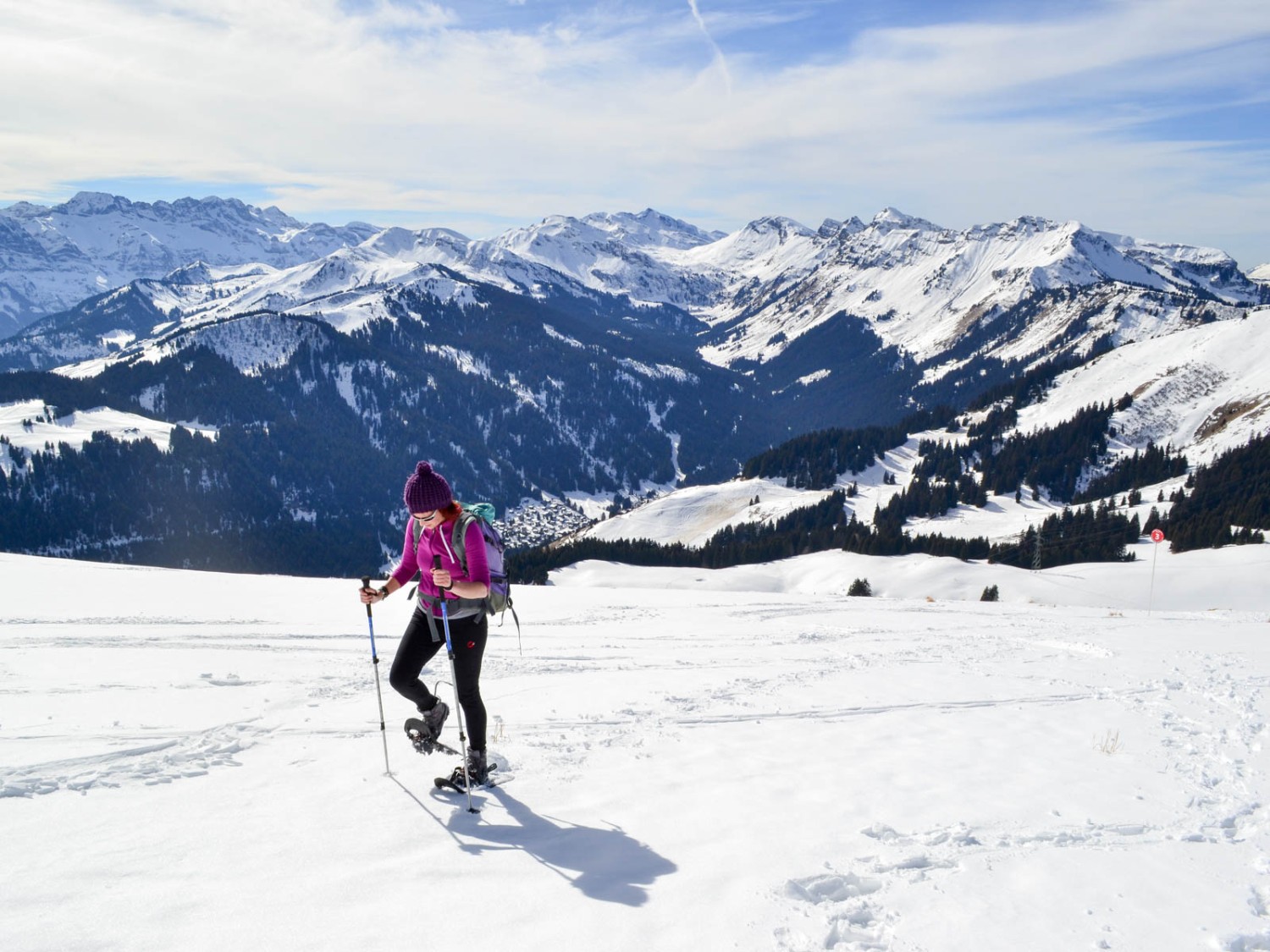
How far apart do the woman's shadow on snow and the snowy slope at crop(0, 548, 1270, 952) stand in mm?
30

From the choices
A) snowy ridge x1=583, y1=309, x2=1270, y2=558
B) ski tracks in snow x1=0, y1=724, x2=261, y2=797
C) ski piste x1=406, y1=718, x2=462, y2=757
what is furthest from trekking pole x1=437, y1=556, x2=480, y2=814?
snowy ridge x1=583, y1=309, x2=1270, y2=558

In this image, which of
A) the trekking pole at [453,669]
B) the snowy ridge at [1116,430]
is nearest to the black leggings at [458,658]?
the trekking pole at [453,669]

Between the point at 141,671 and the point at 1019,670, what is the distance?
51.0 feet

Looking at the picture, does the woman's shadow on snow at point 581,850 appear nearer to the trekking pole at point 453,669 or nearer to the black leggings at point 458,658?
the trekking pole at point 453,669

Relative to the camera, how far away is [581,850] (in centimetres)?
588

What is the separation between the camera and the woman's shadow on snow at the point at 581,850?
5.31 metres

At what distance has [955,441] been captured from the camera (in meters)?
162

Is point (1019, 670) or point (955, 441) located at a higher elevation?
point (955, 441)

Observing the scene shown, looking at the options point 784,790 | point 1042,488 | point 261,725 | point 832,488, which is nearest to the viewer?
point 784,790

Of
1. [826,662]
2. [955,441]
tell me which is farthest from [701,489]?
[826,662]

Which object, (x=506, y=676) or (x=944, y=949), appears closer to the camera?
(x=944, y=949)

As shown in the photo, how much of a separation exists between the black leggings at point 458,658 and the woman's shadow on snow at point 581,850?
0.88 metres

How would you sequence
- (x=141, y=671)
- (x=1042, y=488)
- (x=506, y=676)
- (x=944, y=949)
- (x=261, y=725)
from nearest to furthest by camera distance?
(x=944, y=949) → (x=261, y=725) → (x=141, y=671) → (x=506, y=676) → (x=1042, y=488)

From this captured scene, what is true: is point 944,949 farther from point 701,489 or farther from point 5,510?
point 5,510
